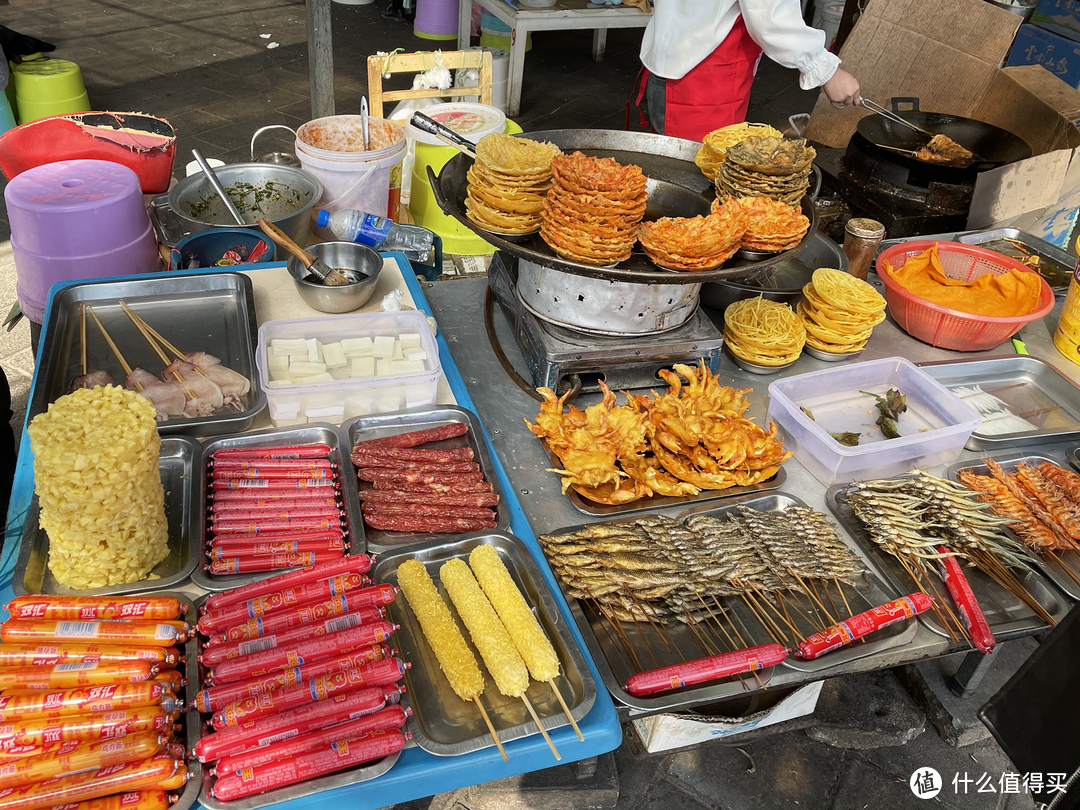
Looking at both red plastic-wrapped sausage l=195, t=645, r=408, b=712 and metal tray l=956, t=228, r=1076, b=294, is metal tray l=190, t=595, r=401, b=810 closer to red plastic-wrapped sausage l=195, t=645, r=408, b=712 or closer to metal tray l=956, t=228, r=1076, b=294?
red plastic-wrapped sausage l=195, t=645, r=408, b=712

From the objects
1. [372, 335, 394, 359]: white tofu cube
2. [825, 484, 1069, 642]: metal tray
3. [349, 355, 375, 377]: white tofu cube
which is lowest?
[825, 484, 1069, 642]: metal tray

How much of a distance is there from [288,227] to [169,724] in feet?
7.79

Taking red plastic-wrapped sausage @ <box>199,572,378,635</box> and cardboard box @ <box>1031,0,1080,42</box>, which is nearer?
red plastic-wrapped sausage @ <box>199,572,378,635</box>

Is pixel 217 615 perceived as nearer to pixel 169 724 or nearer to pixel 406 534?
pixel 169 724

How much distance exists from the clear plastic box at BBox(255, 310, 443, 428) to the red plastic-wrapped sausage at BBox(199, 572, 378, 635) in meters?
0.76

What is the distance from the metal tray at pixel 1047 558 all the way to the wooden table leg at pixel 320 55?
15.7 ft

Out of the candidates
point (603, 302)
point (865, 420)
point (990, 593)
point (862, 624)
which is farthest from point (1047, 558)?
point (603, 302)

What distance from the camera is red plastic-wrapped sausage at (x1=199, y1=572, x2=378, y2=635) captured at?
1911 mm

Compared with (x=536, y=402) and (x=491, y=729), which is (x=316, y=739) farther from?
(x=536, y=402)

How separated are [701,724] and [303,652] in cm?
171

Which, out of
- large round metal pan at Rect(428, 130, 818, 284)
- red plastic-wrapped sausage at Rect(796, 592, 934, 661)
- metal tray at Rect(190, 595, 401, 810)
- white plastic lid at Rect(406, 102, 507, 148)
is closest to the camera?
metal tray at Rect(190, 595, 401, 810)

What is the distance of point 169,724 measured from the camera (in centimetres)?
172

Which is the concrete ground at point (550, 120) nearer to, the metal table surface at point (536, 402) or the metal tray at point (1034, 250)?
the metal table surface at point (536, 402)

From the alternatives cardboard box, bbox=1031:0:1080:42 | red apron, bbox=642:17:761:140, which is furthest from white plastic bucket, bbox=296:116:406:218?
cardboard box, bbox=1031:0:1080:42
